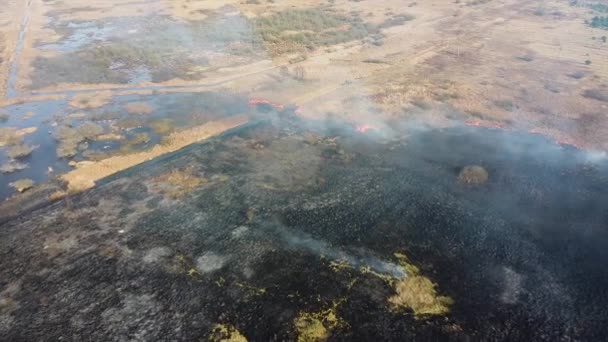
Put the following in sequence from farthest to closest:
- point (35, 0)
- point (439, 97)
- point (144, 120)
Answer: point (35, 0) < point (439, 97) < point (144, 120)

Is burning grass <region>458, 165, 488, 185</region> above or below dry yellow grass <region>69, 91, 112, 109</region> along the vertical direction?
below

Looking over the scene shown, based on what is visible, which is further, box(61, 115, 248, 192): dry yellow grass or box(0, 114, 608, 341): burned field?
box(61, 115, 248, 192): dry yellow grass

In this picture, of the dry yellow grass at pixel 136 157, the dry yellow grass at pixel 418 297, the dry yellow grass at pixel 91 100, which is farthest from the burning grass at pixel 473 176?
the dry yellow grass at pixel 91 100

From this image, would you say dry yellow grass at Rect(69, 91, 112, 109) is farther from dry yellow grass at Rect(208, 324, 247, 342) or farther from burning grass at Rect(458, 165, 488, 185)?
burning grass at Rect(458, 165, 488, 185)

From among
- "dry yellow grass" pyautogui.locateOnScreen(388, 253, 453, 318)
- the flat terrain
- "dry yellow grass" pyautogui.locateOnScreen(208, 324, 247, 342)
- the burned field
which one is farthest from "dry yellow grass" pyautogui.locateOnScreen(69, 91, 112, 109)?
"dry yellow grass" pyautogui.locateOnScreen(388, 253, 453, 318)

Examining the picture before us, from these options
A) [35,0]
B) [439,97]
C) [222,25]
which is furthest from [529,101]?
[35,0]

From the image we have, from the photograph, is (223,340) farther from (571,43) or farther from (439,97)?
(571,43)

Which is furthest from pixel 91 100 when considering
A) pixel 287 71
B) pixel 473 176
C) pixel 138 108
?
pixel 473 176
